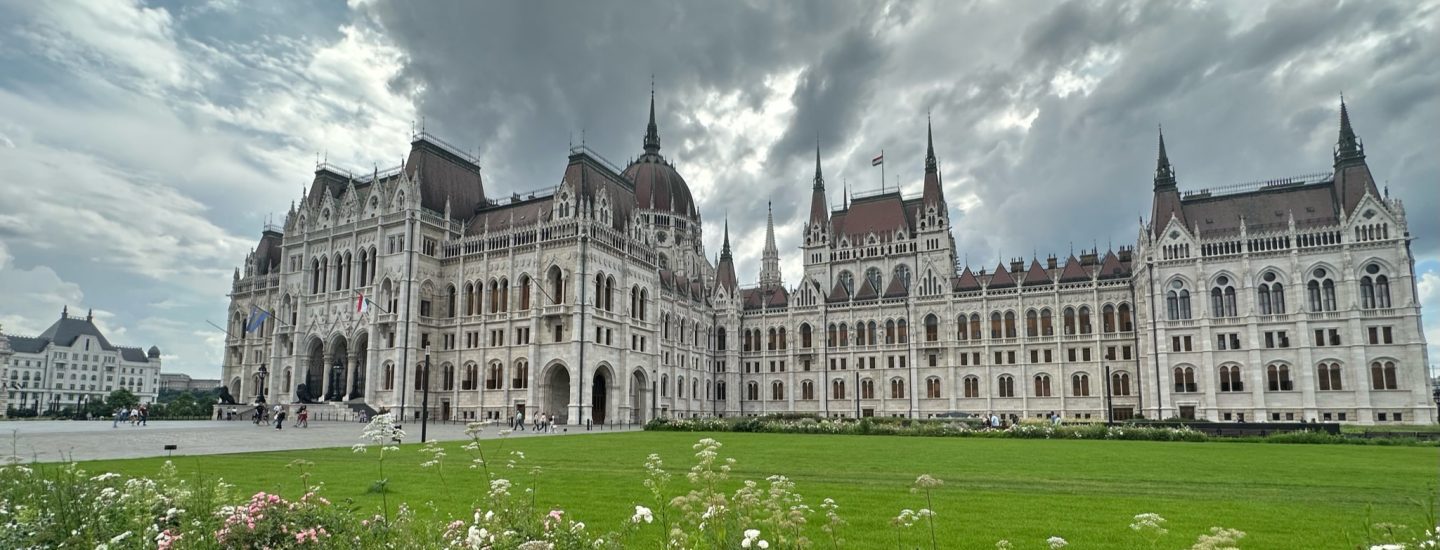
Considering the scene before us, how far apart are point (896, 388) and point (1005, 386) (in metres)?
9.91

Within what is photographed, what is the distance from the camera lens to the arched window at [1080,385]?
69.7 meters

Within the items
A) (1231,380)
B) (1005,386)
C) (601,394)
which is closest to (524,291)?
(601,394)

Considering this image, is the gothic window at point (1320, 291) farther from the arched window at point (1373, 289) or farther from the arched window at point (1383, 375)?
the arched window at point (1383, 375)

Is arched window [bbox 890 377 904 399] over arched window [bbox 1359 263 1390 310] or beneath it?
beneath

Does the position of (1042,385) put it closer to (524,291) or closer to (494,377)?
(524,291)

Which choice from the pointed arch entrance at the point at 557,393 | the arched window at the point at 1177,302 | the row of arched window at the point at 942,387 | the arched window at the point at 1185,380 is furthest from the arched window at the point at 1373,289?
the pointed arch entrance at the point at 557,393

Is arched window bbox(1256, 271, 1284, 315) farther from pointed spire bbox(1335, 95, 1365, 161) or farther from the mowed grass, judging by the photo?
the mowed grass

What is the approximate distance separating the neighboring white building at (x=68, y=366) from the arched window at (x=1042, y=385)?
471 feet

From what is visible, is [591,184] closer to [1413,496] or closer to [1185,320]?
[1185,320]

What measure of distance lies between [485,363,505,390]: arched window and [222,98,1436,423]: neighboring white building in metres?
0.18

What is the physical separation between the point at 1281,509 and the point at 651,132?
313ft

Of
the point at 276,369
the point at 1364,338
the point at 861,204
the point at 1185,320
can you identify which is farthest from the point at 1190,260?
the point at 276,369

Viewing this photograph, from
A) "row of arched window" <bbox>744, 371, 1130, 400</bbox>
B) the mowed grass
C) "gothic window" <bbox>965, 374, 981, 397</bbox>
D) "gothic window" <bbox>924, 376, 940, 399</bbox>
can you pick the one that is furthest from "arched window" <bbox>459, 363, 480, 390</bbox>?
"gothic window" <bbox>965, 374, 981, 397</bbox>

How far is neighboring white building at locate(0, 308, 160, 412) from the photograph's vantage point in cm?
13725
